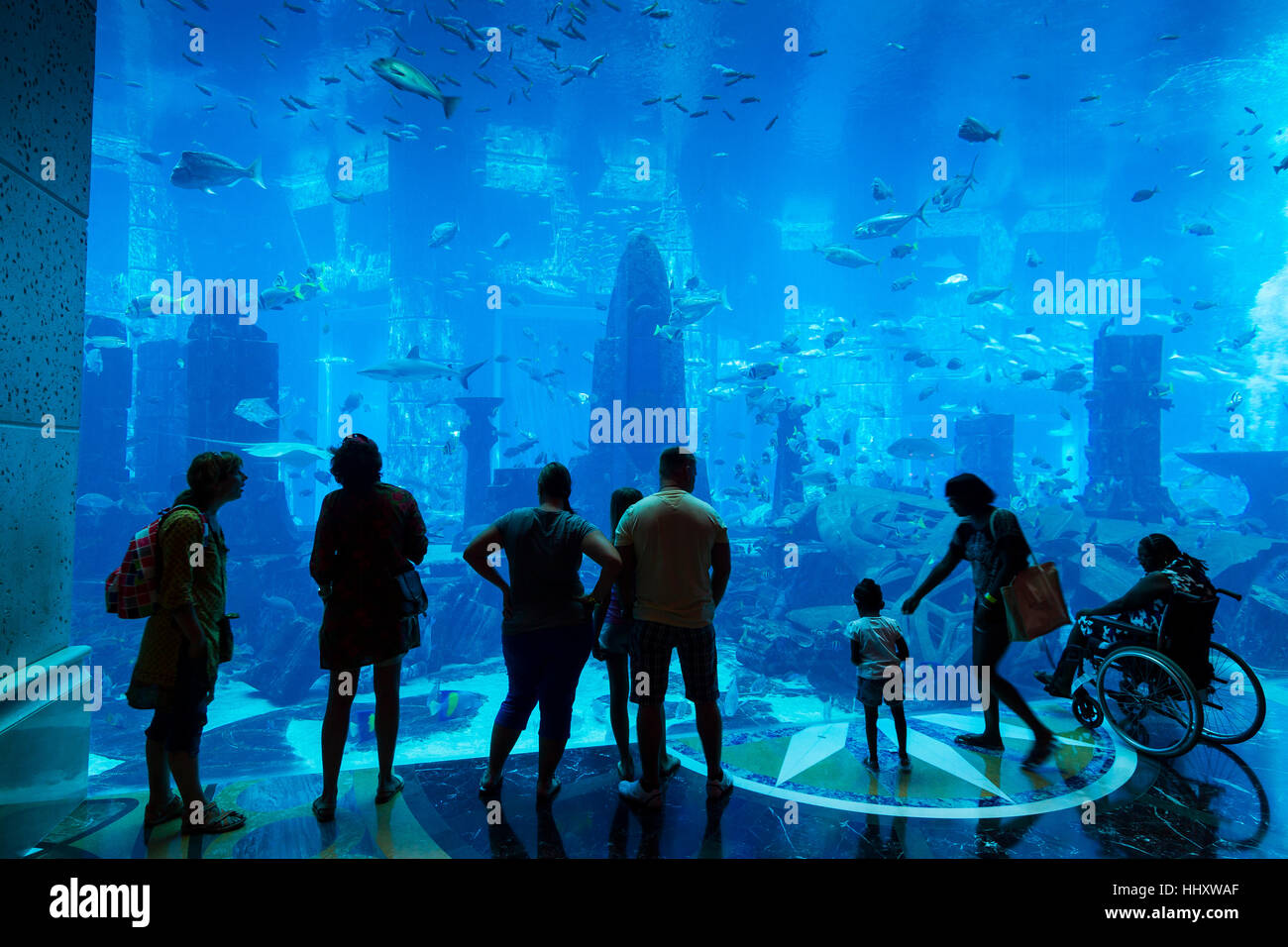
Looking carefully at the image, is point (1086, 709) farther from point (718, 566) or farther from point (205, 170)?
point (205, 170)

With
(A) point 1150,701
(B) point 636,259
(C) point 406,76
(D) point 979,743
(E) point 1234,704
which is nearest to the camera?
(A) point 1150,701

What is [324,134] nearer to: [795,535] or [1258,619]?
[795,535]

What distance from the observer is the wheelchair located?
393 cm

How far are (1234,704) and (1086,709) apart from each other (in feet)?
4.49

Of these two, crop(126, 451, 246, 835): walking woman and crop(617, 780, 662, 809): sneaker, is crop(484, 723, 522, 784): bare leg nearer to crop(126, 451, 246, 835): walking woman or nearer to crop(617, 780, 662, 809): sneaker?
crop(617, 780, 662, 809): sneaker

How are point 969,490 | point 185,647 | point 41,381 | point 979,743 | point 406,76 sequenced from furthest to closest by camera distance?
point 406,76 → point 979,743 → point 969,490 → point 41,381 → point 185,647

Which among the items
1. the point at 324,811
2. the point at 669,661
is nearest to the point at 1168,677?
the point at 669,661

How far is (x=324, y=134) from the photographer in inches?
1544

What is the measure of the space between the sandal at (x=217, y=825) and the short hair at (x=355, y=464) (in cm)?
173

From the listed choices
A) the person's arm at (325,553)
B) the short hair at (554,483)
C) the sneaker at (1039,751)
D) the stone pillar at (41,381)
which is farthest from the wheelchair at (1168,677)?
the stone pillar at (41,381)

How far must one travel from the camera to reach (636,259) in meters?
19.6
